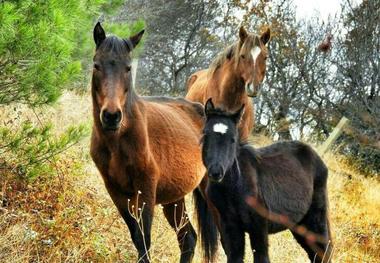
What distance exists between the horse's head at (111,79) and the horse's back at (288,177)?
140 centimetres

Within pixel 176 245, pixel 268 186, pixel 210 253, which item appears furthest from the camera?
pixel 176 245

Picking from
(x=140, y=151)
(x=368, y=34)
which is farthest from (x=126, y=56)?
(x=368, y=34)

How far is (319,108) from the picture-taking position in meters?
16.9

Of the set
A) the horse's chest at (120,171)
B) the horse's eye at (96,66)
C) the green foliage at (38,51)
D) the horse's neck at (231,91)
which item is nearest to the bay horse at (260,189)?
the horse's chest at (120,171)

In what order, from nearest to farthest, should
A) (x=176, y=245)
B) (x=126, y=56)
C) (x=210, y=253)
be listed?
(x=126, y=56), (x=210, y=253), (x=176, y=245)

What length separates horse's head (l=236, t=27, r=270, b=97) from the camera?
23.9 ft

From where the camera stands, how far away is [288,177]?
18.3 feet

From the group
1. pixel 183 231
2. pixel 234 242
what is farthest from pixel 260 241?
pixel 183 231

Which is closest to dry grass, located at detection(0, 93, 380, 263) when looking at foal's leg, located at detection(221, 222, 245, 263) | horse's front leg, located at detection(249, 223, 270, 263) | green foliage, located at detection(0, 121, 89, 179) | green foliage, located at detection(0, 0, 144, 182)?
green foliage, located at detection(0, 121, 89, 179)

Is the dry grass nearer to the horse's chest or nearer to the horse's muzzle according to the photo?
the horse's chest

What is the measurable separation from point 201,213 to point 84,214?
131 centimetres

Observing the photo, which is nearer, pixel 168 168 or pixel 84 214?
pixel 168 168

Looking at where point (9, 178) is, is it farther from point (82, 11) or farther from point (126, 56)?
point (126, 56)

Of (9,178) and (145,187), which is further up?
(145,187)
